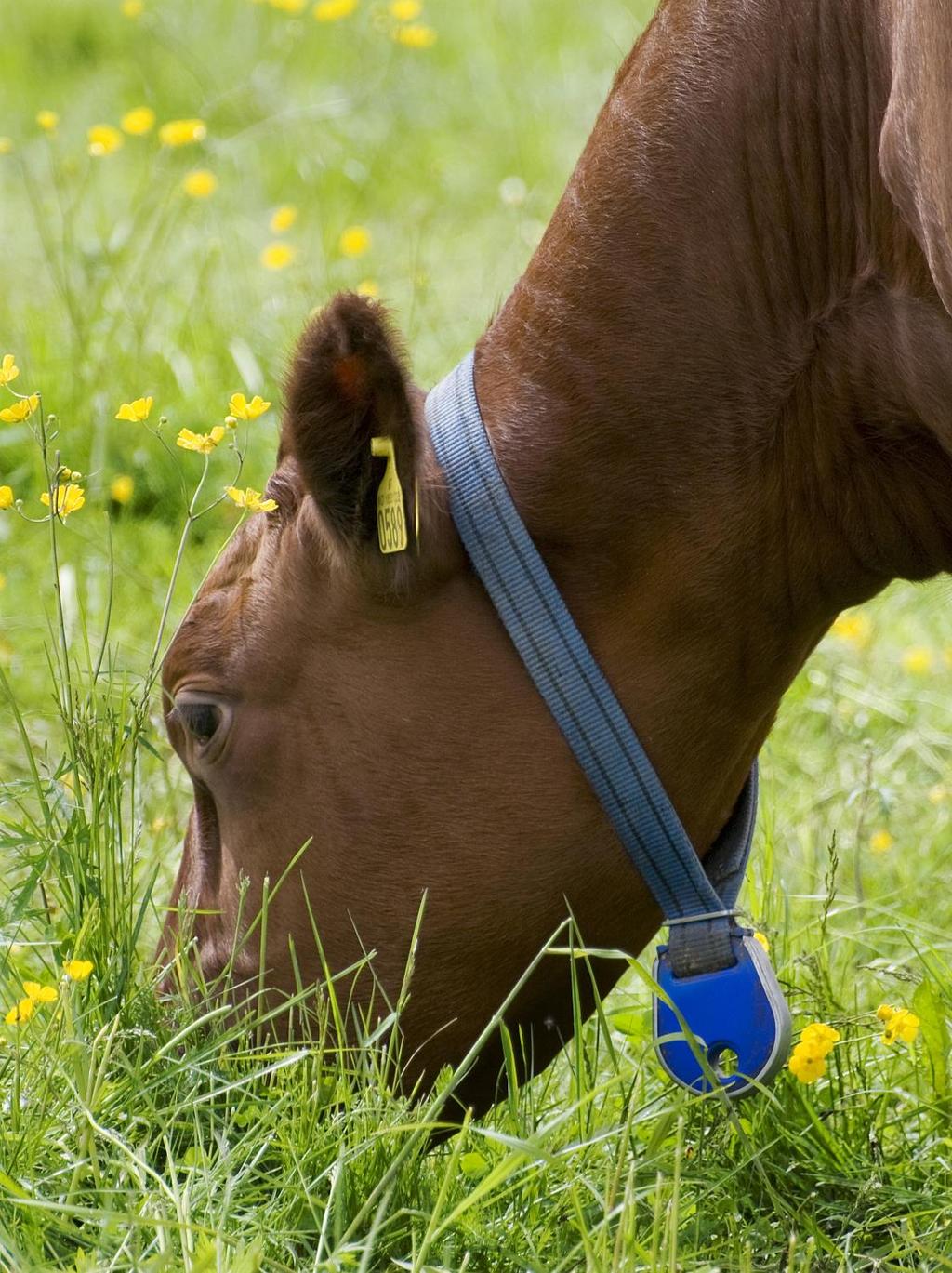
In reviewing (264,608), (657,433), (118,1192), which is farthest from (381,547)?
(118,1192)

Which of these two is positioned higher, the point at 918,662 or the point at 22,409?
the point at 22,409

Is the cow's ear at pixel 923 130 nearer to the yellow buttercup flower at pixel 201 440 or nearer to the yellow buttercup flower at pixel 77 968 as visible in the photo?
the yellow buttercup flower at pixel 201 440

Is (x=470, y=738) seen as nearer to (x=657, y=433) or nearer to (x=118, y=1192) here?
(x=657, y=433)

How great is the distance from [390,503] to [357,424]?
0.37 feet

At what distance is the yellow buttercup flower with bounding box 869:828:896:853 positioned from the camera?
11.3 feet

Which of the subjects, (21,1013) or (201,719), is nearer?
(21,1013)

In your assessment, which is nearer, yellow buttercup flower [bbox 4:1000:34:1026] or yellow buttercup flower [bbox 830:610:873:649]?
yellow buttercup flower [bbox 4:1000:34:1026]

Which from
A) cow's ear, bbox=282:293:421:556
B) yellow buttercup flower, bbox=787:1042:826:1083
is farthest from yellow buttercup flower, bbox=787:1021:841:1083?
cow's ear, bbox=282:293:421:556

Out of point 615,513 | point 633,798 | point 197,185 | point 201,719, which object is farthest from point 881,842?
point 197,185

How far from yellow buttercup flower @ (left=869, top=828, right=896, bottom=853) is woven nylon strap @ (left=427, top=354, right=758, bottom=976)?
3.91 feet

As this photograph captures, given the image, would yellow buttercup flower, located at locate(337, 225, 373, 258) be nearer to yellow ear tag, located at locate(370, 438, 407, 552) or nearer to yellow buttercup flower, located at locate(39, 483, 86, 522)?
yellow buttercup flower, located at locate(39, 483, 86, 522)

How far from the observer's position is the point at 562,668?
7.44ft

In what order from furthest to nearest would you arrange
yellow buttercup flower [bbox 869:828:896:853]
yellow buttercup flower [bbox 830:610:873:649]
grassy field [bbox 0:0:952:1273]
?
yellow buttercup flower [bbox 830:610:873:649] → yellow buttercup flower [bbox 869:828:896:853] → grassy field [bbox 0:0:952:1273]

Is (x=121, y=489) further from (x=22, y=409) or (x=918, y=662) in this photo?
(x=22, y=409)
